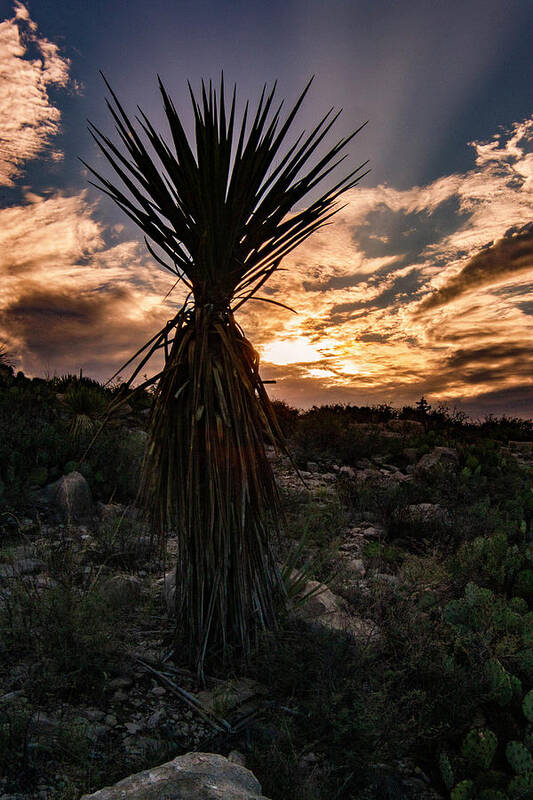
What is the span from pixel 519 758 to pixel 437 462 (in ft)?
22.4

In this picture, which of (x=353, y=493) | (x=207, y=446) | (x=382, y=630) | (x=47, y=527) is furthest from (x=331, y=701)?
(x=353, y=493)

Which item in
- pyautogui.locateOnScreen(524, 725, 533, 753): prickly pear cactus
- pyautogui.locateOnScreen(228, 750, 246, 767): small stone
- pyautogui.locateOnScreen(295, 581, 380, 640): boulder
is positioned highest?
pyautogui.locateOnScreen(295, 581, 380, 640): boulder

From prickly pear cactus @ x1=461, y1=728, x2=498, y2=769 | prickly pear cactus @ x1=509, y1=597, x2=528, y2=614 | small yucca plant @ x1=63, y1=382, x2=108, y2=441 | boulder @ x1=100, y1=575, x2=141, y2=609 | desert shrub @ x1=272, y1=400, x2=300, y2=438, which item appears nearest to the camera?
prickly pear cactus @ x1=461, y1=728, x2=498, y2=769

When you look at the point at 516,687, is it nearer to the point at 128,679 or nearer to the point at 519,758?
the point at 519,758

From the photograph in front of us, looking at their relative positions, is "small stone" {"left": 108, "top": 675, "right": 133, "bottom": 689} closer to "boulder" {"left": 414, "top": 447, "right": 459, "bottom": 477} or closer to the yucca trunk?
the yucca trunk

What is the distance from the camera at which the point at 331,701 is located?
250 cm

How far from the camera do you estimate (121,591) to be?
379cm

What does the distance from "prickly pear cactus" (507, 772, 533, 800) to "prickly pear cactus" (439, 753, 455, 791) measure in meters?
0.26

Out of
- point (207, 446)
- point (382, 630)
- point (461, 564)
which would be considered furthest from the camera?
point (461, 564)

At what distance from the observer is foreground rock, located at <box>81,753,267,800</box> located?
4.15ft

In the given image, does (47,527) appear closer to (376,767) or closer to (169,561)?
(169,561)

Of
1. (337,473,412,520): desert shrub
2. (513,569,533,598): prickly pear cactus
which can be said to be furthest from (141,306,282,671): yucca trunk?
(337,473,412,520): desert shrub

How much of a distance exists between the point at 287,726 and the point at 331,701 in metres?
0.26

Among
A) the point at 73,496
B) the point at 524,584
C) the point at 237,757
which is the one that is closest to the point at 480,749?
the point at 237,757
